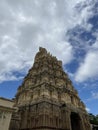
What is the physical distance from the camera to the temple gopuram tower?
1055 inches

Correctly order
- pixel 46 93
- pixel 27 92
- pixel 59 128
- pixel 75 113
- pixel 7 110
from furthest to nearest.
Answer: pixel 27 92, pixel 75 113, pixel 46 93, pixel 59 128, pixel 7 110

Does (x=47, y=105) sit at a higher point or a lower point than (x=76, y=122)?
higher

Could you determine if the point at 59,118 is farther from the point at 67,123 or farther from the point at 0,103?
the point at 0,103

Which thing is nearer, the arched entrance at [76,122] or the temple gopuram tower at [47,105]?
the temple gopuram tower at [47,105]

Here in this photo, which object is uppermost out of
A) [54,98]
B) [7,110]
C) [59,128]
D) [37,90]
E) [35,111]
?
[37,90]

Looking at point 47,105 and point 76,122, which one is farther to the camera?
point 76,122

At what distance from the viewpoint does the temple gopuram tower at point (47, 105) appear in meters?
26.8

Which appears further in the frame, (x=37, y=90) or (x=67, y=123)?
(x=37, y=90)

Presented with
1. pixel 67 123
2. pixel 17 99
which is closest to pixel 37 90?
pixel 17 99

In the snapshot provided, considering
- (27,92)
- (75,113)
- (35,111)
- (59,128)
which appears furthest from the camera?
(27,92)

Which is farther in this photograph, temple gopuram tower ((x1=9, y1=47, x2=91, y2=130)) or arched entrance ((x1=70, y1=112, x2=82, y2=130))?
arched entrance ((x1=70, y1=112, x2=82, y2=130))

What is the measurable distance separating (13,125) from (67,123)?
1209cm

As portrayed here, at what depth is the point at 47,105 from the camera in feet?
92.4

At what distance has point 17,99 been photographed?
1479 inches
